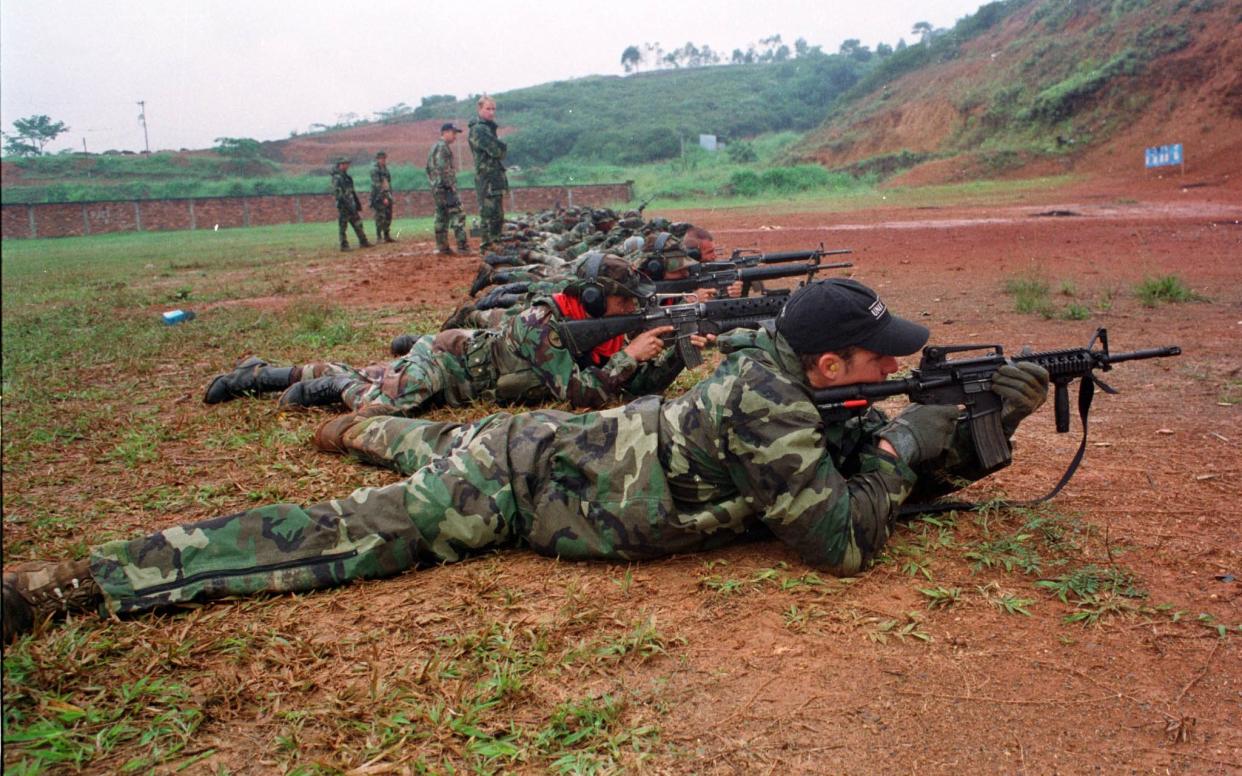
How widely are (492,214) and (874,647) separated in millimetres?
15709

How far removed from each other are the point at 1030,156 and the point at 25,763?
33158mm

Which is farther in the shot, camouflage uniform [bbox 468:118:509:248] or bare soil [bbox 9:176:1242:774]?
camouflage uniform [bbox 468:118:509:248]

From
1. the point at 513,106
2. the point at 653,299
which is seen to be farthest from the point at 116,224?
the point at 513,106

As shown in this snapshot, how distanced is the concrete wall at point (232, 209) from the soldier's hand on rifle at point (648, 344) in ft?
99.9

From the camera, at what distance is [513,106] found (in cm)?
7681

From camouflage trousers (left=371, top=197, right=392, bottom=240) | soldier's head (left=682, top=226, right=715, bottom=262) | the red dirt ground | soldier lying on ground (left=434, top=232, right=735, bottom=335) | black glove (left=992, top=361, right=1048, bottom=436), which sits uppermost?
camouflage trousers (left=371, top=197, right=392, bottom=240)

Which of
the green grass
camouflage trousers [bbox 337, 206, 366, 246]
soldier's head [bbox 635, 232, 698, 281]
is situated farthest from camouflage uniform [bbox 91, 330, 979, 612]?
camouflage trousers [bbox 337, 206, 366, 246]

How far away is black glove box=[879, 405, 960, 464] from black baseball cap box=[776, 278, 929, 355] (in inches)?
14.9

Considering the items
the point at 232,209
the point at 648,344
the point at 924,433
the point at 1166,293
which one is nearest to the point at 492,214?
the point at 1166,293

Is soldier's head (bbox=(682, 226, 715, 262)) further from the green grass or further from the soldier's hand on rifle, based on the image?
the green grass

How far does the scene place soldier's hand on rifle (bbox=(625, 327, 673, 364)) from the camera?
5652 millimetres

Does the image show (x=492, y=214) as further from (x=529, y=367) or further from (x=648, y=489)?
(x=648, y=489)

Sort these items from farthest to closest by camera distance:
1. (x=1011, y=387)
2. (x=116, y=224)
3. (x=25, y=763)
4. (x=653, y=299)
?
1. (x=116, y=224)
2. (x=653, y=299)
3. (x=1011, y=387)
4. (x=25, y=763)

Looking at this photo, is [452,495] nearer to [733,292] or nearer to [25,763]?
[25,763]
